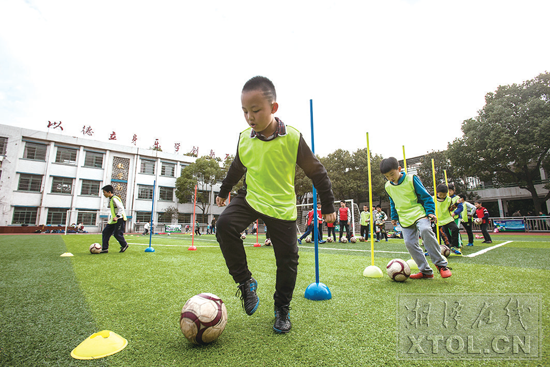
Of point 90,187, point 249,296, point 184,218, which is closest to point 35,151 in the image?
point 90,187

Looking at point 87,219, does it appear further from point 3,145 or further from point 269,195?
point 269,195

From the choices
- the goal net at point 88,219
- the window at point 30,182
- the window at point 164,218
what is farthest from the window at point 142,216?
the window at point 30,182

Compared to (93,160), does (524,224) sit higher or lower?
lower

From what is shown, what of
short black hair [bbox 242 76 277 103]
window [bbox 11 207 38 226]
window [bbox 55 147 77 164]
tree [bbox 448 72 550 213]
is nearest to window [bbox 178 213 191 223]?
window [bbox 55 147 77 164]

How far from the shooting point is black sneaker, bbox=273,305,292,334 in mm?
2057

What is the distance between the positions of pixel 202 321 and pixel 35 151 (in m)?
39.7

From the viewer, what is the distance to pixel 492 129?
24.9 m

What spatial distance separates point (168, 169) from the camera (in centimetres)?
3956

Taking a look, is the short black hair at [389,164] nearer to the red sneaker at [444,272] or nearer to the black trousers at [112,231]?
the red sneaker at [444,272]

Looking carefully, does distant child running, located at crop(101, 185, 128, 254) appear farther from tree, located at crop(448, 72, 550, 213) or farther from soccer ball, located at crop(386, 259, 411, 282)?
tree, located at crop(448, 72, 550, 213)

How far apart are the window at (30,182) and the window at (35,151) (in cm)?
216

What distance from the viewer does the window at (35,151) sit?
3016 centimetres

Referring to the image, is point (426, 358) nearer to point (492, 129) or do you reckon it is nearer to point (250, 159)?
point (250, 159)

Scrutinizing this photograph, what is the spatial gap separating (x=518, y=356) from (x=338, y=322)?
1.14 meters
